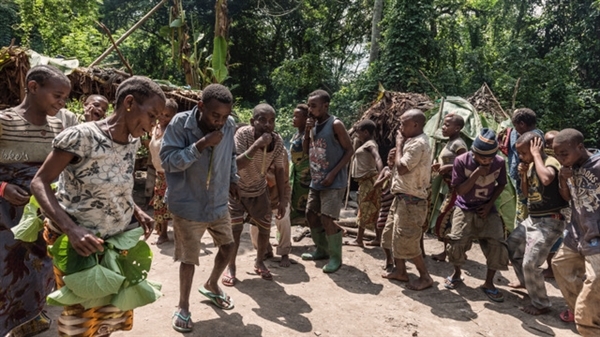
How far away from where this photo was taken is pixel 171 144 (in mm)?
2996

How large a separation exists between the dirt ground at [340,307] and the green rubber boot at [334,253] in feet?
0.31

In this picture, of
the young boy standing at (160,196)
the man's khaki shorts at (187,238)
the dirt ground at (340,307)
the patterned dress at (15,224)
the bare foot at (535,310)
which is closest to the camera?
the patterned dress at (15,224)

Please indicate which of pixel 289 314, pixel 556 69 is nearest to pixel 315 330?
pixel 289 314

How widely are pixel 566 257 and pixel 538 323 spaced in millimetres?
887

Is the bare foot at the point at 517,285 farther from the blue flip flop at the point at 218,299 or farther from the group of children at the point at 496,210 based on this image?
the blue flip flop at the point at 218,299

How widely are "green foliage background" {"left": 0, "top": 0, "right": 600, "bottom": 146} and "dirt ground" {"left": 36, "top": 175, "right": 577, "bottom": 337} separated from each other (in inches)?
248

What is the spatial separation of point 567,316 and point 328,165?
2.68 metres

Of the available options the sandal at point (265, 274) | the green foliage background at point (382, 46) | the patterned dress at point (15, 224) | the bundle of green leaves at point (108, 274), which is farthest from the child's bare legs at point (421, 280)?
the green foliage background at point (382, 46)

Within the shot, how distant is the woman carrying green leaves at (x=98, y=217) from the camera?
2.02m

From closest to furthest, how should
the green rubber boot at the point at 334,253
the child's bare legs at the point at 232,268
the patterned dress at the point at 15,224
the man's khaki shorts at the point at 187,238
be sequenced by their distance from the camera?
the patterned dress at the point at 15,224 < the man's khaki shorts at the point at 187,238 < the child's bare legs at the point at 232,268 < the green rubber boot at the point at 334,253

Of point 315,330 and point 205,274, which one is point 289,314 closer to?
point 315,330

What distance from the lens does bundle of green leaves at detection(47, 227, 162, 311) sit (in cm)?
199

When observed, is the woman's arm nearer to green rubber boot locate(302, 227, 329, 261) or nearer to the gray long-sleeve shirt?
the gray long-sleeve shirt

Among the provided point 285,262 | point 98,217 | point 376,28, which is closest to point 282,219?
point 285,262
